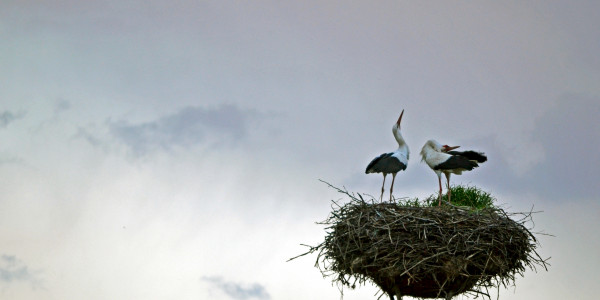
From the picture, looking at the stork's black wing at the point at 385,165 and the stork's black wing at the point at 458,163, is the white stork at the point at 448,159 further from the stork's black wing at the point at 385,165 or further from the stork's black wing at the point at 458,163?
the stork's black wing at the point at 385,165

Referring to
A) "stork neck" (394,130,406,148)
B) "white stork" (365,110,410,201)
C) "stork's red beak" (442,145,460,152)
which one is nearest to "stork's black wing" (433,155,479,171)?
"stork's red beak" (442,145,460,152)

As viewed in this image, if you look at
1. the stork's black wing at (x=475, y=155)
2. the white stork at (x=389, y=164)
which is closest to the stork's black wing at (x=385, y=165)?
the white stork at (x=389, y=164)

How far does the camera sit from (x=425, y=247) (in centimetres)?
1085

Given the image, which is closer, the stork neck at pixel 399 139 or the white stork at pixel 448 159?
the white stork at pixel 448 159

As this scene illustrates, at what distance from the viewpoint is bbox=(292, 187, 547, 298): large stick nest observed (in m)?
10.8

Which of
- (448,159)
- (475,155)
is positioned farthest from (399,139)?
(475,155)

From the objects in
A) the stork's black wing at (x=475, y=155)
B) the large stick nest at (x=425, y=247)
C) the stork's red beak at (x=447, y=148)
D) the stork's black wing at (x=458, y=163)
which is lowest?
the large stick nest at (x=425, y=247)

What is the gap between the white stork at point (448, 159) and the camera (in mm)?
12977

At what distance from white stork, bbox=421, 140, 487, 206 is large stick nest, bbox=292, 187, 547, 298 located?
1510 mm

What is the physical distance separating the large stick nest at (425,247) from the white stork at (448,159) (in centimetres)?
151

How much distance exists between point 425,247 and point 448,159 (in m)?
2.66

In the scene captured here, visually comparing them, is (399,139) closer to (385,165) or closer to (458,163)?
(385,165)

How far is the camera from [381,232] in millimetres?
11070

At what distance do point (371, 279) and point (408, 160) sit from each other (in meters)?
2.79
